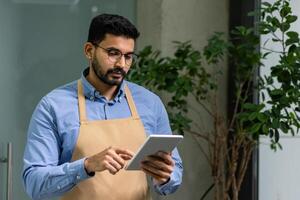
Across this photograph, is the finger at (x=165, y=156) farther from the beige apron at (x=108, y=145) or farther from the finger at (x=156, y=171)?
the beige apron at (x=108, y=145)

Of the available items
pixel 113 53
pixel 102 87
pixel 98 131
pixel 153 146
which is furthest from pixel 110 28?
pixel 153 146

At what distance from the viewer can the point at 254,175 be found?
3.74 meters

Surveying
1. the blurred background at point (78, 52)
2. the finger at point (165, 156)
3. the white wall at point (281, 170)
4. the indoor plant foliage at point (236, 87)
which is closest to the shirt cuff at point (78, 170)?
the finger at point (165, 156)

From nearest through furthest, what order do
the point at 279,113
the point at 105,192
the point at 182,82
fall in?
the point at 105,192 → the point at 279,113 → the point at 182,82

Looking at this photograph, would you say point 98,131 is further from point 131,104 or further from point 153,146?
point 153,146

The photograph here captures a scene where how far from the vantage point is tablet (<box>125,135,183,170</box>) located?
174cm

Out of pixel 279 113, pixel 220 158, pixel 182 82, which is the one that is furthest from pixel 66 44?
pixel 279 113

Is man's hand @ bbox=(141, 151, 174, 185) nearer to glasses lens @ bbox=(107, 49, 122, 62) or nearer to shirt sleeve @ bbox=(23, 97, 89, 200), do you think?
shirt sleeve @ bbox=(23, 97, 89, 200)

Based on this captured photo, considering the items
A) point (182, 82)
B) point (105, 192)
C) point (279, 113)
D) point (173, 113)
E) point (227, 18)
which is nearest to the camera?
point (105, 192)

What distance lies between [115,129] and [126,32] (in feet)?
0.97

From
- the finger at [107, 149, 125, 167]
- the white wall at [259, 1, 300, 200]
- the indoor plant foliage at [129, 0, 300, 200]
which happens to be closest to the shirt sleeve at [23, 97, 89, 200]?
the finger at [107, 149, 125, 167]

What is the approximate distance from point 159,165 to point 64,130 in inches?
11.9

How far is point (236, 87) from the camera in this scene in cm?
369

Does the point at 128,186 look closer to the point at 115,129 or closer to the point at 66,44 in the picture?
the point at 115,129
